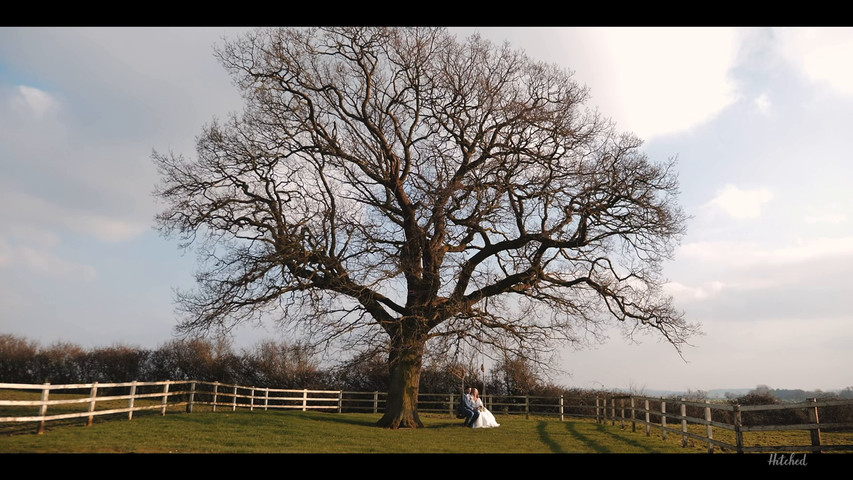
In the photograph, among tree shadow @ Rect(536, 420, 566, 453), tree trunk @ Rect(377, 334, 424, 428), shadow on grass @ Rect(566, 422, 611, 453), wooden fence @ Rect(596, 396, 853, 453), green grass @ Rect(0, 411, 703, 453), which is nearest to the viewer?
wooden fence @ Rect(596, 396, 853, 453)

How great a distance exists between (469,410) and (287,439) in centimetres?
793

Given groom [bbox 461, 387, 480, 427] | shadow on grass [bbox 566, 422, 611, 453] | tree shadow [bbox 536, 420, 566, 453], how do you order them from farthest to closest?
groom [bbox 461, 387, 480, 427] < shadow on grass [bbox 566, 422, 611, 453] < tree shadow [bbox 536, 420, 566, 453]

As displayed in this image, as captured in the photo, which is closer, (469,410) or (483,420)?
(483,420)

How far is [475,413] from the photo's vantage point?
1862 cm

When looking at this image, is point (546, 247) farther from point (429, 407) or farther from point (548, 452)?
point (429, 407)

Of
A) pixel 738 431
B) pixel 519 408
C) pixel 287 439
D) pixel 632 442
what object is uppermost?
pixel 738 431

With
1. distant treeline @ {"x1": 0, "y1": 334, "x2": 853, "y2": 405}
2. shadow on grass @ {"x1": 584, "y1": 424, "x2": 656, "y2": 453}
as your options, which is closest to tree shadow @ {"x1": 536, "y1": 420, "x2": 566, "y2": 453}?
shadow on grass @ {"x1": 584, "y1": 424, "x2": 656, "y2": 453}

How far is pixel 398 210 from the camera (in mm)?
17719

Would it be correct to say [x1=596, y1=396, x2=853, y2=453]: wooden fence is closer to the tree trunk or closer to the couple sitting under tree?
the couple sitting under tree

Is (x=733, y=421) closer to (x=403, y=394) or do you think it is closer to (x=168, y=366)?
(x=403, y=394)

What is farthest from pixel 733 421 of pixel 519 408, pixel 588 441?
pixel 519 408

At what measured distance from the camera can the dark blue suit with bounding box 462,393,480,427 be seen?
1856cm

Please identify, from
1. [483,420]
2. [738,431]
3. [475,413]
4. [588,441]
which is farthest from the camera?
[475,413]
